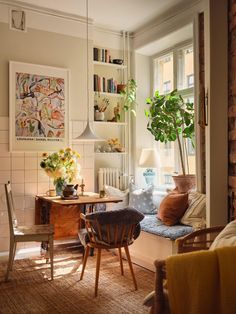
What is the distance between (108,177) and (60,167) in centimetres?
112

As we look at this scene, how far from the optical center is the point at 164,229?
12.3 ft

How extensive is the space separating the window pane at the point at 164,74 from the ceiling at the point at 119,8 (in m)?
0.65

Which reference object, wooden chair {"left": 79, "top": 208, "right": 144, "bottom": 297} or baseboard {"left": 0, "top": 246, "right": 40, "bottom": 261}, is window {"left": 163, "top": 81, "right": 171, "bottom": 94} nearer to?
wooden chair {"left": 79, "top": 208, "right": 144, "bottom": 297}

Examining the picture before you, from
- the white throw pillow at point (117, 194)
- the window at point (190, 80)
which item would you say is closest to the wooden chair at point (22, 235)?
the white throw pillow at point (117, 194)

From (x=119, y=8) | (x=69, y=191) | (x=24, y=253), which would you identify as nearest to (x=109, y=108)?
(x=119, y=8)

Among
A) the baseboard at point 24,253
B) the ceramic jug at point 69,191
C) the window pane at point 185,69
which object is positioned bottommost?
the baseboard at point 24,253

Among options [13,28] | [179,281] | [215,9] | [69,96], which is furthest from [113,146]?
[179,281]

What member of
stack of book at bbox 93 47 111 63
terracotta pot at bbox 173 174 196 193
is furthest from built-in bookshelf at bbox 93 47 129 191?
terracotta pot at bbox 173 174 196 193

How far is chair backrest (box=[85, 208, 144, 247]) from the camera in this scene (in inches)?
123

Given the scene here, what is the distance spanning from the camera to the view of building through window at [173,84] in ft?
16.0

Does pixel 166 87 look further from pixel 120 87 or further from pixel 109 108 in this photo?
pixel 109 108

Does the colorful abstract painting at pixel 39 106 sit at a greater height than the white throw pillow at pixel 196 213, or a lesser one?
greater

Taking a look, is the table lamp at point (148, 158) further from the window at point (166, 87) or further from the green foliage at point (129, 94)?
the window at point (166, 87)

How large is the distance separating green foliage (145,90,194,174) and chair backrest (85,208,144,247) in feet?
4.82
